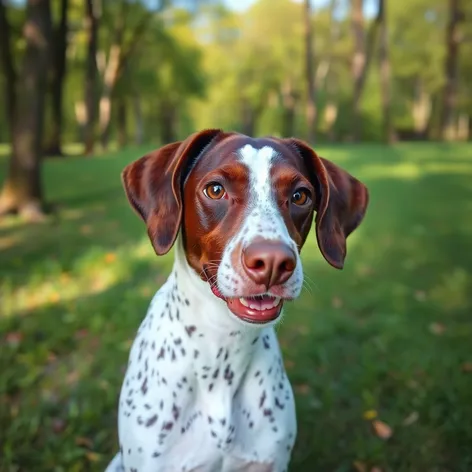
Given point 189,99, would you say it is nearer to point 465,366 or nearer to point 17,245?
point 17,245

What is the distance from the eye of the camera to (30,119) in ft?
23.1

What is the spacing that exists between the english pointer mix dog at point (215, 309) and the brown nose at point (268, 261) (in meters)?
0.17

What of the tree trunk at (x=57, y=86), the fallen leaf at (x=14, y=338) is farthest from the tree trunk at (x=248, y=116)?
the fallen leaf at (x=14, y=338)

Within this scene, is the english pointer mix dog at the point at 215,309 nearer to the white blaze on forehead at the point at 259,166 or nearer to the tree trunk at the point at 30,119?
the white blaze on forehead at the point at 259,166

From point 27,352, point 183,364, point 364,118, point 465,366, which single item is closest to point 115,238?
point 27,352

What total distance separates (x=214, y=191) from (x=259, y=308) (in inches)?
17.5

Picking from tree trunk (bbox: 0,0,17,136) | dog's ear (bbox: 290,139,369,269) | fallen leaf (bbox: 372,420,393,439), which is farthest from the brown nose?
tree trunk (bbox: 0,0,17,136)

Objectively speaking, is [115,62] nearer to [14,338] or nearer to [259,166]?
[14,338]

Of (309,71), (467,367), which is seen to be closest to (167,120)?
(309,71)

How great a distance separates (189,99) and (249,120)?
3.47m

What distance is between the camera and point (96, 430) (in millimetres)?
3461

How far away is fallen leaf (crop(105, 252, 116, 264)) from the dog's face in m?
4.18

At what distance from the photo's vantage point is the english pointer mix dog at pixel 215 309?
192 cm

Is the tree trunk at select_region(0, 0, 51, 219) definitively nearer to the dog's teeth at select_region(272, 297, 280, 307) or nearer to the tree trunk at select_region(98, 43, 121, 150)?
the dog's teeth at select_region(272, 297, 280, 307)
